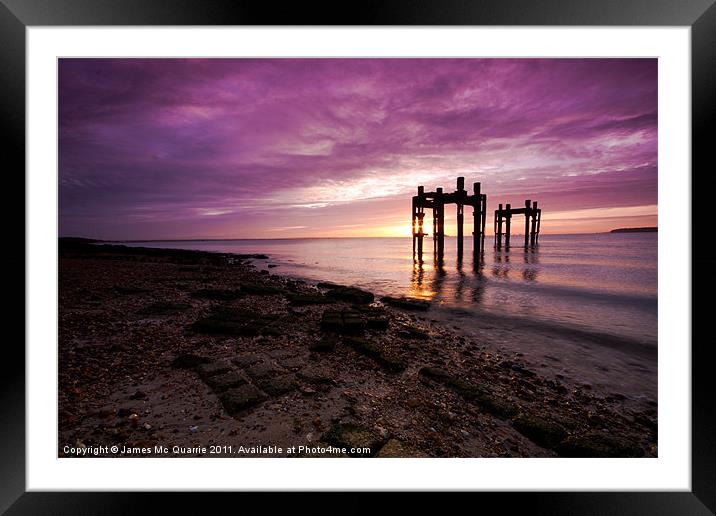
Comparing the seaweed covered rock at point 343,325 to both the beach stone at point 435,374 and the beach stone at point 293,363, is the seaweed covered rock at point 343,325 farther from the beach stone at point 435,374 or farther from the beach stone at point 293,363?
the beach stone at point 435,374

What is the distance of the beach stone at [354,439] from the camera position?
208 centimetres

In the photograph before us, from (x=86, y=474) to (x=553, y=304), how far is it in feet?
36.9

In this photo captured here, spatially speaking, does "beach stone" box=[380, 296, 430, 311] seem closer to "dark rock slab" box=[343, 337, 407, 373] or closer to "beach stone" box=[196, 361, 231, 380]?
"dark rock slab" box=[343, 337, 407, 373]

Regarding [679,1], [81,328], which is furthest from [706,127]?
[81,328]

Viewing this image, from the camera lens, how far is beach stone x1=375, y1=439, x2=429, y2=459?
2.06 meters

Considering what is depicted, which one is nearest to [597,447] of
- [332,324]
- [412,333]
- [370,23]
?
[412,333]

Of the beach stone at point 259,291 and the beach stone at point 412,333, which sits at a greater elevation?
the beach stone at point 259,291

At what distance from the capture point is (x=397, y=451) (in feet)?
6.81

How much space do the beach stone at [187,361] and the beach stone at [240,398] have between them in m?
0.95

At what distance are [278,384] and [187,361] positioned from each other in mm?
1368

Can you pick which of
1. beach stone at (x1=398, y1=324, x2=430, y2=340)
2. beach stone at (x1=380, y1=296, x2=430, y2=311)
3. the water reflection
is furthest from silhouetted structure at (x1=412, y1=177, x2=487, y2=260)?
beach stone at (x1=398, y1=324, x2=430, y2=340)

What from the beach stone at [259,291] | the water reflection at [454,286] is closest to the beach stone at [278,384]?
the beach stone at [259,291]

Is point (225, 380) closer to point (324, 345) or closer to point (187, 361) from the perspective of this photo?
point (187, 361)

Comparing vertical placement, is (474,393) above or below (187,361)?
below
